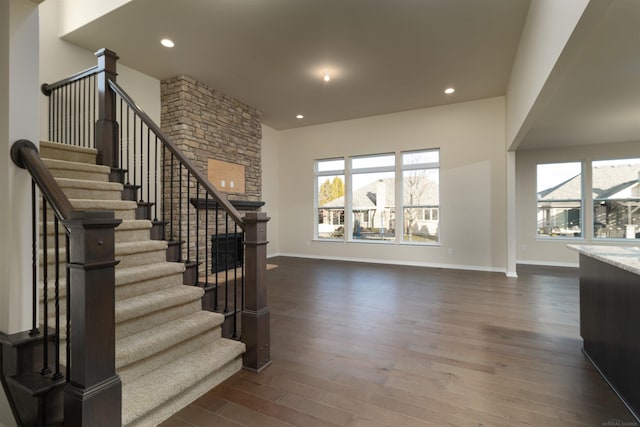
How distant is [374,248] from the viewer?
7.02 metres

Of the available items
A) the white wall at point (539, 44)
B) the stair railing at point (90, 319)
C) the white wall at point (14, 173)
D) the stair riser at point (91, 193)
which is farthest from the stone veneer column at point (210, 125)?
the white wall at point (539, 44)

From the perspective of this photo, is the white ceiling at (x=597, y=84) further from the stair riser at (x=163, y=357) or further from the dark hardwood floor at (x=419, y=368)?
the stair riser at (x=163, y=357)

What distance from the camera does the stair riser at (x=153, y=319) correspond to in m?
1.90

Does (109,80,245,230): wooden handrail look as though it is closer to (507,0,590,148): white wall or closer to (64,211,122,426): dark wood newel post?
(64,211,122,426): dark wood newel post

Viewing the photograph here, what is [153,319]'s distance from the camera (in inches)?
81.4

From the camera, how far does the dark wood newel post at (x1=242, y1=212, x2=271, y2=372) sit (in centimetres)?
217

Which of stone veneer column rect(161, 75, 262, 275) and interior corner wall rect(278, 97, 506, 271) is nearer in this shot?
stone veneer column rect(161, 75, 262, 275)

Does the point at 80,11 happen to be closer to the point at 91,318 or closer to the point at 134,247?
the point at 134,247

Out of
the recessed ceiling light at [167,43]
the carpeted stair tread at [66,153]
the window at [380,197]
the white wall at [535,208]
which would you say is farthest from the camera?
the window at [380,197]

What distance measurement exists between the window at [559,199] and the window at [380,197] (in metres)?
2.70

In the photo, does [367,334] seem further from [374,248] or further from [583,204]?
[583,204]

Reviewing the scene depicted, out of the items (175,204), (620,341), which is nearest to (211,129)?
(175,204)

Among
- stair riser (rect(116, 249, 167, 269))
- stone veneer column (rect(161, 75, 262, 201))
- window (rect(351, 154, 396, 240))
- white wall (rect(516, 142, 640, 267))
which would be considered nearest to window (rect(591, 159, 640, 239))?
white wall (rect(516, 142, 640, 267))

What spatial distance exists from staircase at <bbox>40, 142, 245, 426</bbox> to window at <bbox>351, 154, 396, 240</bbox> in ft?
17.4
